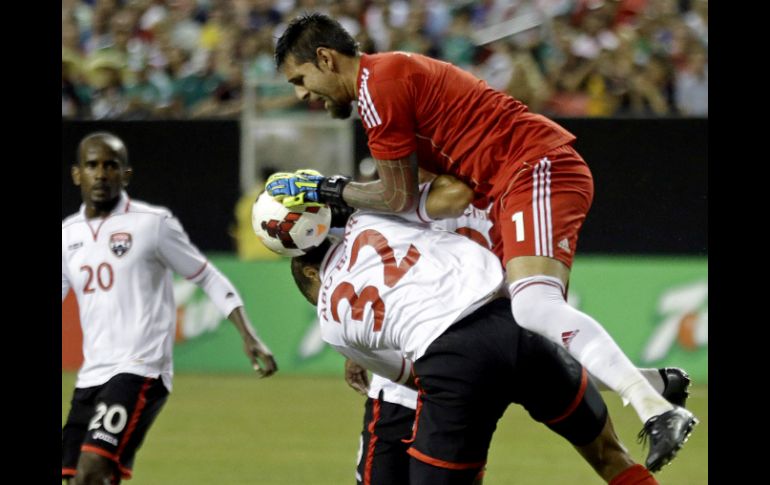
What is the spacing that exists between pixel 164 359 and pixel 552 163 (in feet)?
7.88

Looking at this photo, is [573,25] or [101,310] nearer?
[101,310]

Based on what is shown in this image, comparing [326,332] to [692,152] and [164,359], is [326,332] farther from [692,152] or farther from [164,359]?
[692,152]

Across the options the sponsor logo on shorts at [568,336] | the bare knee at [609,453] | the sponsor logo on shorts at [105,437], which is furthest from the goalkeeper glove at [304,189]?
the sponsor logo on shorts at [105,437]

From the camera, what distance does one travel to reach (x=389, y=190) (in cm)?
535

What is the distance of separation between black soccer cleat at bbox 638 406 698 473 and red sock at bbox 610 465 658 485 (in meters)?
0.58

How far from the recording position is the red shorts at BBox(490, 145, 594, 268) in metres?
5.23

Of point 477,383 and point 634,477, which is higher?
point 477,383

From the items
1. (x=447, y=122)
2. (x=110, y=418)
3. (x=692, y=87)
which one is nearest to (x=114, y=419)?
(x=110, y=418)

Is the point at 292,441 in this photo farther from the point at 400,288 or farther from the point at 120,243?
the point at 400,288

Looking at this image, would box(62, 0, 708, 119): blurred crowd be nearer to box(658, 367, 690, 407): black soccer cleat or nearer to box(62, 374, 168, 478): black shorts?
box(62, 374, 168, 478): black shorts

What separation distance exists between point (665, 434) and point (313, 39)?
2285 mm

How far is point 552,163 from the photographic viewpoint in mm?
5461

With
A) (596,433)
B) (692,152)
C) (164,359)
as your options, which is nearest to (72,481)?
(164,359)

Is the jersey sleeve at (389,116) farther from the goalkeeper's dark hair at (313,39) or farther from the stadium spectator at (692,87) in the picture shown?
the stadium spectator at (692,87)
